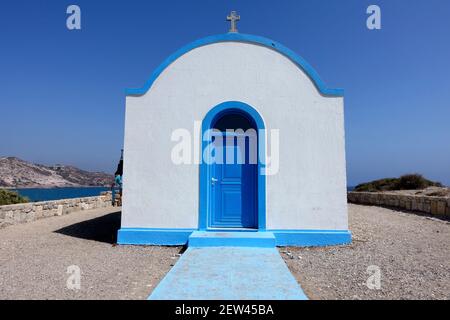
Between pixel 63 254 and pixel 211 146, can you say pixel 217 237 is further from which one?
pixel 63 254

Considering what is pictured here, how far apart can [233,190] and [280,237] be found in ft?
4.48

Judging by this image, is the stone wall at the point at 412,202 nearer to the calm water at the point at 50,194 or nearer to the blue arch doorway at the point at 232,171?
the blue arch doorway at the point at 232,171

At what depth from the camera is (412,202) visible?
1244 centimetres

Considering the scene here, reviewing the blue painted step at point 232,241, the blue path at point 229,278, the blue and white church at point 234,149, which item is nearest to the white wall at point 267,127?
the blue and white church at point 234,149

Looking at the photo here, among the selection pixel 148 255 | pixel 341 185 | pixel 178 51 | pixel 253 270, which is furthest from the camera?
pixel 178 51

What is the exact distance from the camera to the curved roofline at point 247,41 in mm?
6562

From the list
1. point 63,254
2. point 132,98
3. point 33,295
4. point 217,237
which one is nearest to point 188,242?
point 217,237

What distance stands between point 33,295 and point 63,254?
88.9 inches

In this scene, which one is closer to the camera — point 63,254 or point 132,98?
point 63,254

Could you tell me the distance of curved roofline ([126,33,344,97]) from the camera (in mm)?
6562

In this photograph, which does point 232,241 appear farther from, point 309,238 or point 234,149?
point 234,149

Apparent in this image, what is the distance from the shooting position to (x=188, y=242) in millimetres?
5910

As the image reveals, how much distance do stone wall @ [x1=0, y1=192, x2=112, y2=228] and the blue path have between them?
6.66 meters

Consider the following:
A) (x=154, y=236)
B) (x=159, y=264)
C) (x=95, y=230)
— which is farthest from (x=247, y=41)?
(x=95, y=230)
